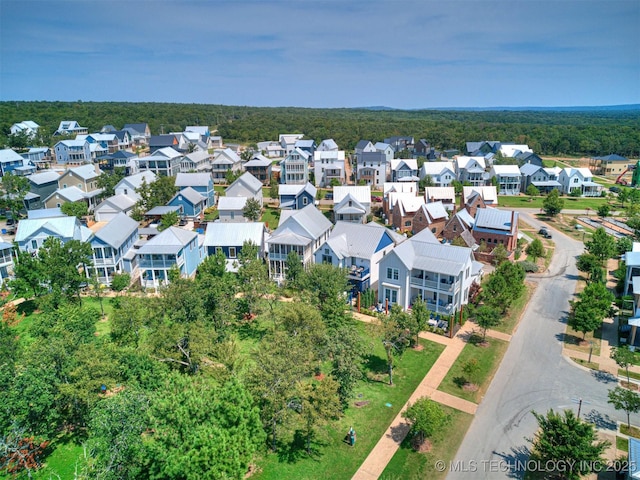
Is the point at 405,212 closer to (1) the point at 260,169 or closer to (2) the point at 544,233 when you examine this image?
(2) the point at 544,233

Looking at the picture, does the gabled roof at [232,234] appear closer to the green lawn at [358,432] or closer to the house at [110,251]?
the house at [110,251]

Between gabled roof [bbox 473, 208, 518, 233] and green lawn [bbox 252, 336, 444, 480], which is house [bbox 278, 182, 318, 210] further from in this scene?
green lawn [bbox 252, 336, 444, 480]

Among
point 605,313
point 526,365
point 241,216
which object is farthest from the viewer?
point 241,216

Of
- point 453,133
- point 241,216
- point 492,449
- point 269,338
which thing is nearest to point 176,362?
point 269,338

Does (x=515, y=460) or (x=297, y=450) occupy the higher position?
(x=515, y=460)

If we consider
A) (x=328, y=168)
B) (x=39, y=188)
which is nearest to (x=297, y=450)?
(x=39, y=188)

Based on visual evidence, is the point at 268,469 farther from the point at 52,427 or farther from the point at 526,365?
the point at 526,365
